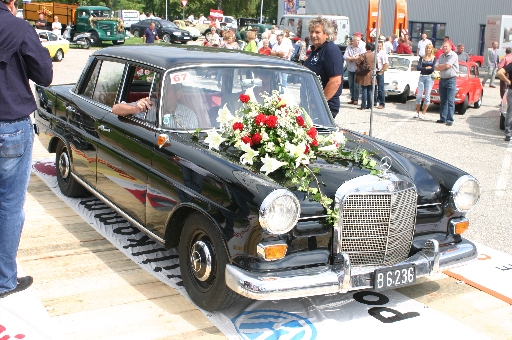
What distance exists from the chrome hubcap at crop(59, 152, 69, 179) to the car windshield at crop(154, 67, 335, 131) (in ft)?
7.10

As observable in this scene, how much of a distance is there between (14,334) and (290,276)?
176 centimetres

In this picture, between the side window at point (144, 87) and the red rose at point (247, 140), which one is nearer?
the red rose at point (247, 140)

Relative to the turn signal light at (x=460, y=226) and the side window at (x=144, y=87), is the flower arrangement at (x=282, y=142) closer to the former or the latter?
the side window at (x=144, y=87)

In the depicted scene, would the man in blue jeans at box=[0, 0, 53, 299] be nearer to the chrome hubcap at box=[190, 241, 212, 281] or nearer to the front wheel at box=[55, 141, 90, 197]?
the chrome hubcap at box=[190, 241, 212, 281]

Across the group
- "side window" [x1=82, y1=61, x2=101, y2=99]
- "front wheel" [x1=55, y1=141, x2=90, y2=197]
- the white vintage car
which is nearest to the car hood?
"side window" [x1=82, y1=61, x2=101, y2=99]

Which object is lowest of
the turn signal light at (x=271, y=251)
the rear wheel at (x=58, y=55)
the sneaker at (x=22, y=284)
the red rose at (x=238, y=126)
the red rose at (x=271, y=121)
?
the sneaker at (x=22, y=284)

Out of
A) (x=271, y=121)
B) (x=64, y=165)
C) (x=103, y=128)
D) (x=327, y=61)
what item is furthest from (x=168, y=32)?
(x=271, y=121)

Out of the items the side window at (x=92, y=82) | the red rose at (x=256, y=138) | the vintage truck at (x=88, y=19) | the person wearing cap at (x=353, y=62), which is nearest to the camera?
the red rose at (x=256, y=138)

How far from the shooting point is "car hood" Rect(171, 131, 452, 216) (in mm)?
3850

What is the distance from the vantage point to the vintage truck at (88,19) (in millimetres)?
33750

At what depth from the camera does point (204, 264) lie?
408cm

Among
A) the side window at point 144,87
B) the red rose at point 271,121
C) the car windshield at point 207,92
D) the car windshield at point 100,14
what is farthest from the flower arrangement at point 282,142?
the car windshield at point 100,14

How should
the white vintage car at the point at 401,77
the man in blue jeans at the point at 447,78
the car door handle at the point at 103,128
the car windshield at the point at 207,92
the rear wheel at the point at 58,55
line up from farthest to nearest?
the rear wheel at the point at 58,55 → the white vintage car at the point at 401,77 → the man in blue jeans at the point at 447,78 → the car door handle at the point at 103,128 → the car windshield at the point at 207,92

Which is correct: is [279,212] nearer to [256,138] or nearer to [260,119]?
[256,138]
